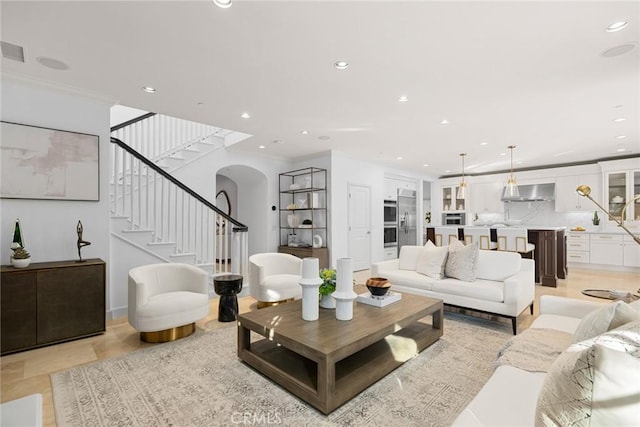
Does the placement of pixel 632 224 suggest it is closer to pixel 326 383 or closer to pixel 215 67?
pixel 326 383

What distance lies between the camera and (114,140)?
3867mm

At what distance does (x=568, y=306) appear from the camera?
2.46 m

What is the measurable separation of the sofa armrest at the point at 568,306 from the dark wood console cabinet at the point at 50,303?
13.8 feet

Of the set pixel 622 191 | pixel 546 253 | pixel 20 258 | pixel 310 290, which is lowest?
pixel 546 253

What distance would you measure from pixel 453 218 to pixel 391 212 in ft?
9.13

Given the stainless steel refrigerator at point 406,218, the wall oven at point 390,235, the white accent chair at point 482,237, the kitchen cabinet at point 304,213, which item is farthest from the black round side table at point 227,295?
the stainless steel refrigerator at point 406,218

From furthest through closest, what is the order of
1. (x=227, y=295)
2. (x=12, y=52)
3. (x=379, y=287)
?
(x=227, y=295), (x=379, y=287), (x=12, y=52)

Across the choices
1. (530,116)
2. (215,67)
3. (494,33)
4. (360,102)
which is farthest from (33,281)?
(530,116)

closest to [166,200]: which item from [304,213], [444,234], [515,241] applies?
[304,213]

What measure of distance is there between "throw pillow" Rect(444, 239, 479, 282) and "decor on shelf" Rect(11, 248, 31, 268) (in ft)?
14.7

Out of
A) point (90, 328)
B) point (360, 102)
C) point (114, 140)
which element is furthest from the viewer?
point (114, 140)

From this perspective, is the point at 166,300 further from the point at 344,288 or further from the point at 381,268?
the point at 381,268

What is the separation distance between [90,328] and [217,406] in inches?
79.2

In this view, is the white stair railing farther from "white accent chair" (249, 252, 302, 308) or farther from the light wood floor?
the light wood floor
